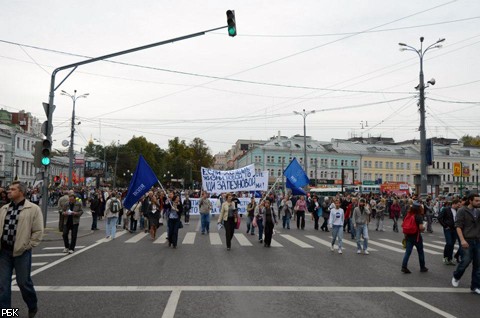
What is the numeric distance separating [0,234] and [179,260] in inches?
255

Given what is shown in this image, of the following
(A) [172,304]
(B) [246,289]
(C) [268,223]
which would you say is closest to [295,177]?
(C) [268,223]

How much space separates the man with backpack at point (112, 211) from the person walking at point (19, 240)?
10.6 m

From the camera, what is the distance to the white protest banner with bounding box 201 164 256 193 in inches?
1165

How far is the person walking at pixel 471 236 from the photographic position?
29.7ft

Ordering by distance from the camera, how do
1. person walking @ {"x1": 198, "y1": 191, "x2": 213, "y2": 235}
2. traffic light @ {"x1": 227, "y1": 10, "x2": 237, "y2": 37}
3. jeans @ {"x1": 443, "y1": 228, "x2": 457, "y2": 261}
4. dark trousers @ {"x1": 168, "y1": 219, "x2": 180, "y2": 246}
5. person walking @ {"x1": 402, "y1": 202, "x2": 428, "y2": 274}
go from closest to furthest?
person walking @ {"x1": 402, "y1": 202, "x2": 428, "y2": 274}
jeans @ {"x1": 443, "y1": 228, "x2": 457, "y2": 261}
traffic light @ {"x1": 227, "y1": 10, "x2": 237, "y2": 37}
dark trousers @ {"x1": 168, "y1": 219, "x2": 180, "y2": 246}
person walking @ {"x1": 198, "y1": 191, "x2": 213, "y2": 235}

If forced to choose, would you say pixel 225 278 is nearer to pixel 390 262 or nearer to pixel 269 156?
pixel 390 262

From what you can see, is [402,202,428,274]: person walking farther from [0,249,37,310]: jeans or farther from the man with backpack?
the man with backpack

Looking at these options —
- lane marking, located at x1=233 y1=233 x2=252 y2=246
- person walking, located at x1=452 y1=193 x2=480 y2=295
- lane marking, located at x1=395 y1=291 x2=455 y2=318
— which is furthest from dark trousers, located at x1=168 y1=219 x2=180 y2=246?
person walking, located at x1=452 y1=193 x2=480 y2=295

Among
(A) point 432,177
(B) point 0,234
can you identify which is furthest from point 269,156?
(B) point 0,234

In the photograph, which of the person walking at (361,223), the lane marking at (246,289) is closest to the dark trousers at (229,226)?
the person walking at (361,223)

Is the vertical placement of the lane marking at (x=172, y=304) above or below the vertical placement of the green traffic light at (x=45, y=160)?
below

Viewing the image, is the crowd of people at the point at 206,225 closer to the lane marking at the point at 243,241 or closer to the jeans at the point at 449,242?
the jeans at the point at 449,242

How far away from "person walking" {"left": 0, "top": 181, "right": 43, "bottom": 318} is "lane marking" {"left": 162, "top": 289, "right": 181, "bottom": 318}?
5.83 feet

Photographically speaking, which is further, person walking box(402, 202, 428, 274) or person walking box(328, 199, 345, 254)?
person walking box(328, 199, 345, 254)
